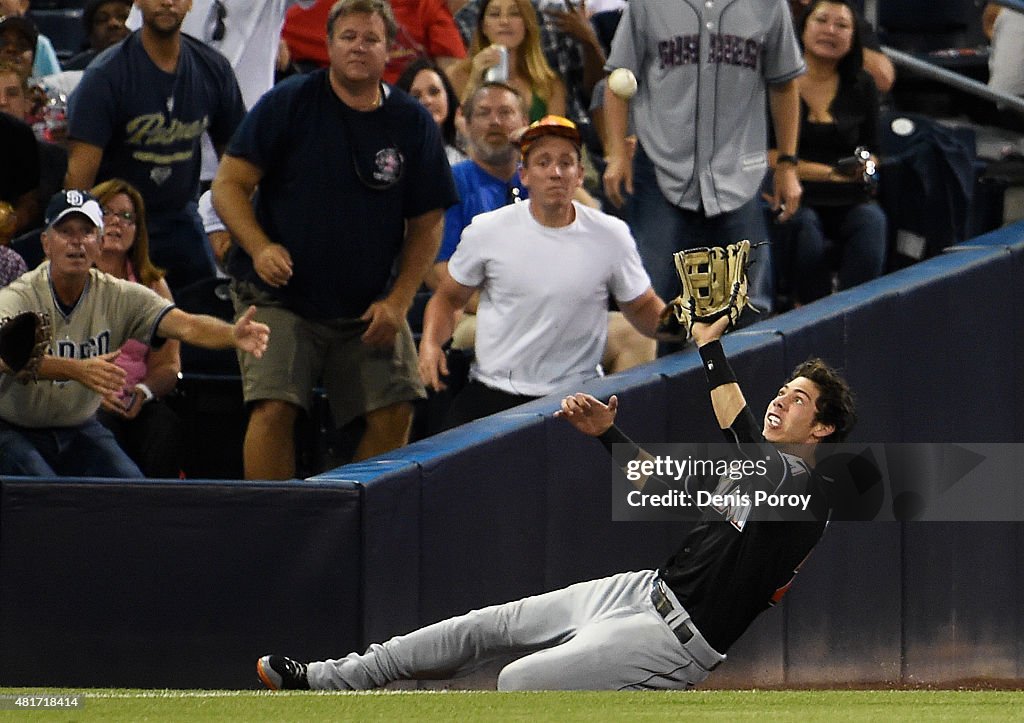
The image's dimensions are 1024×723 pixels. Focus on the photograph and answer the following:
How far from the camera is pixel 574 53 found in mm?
10828

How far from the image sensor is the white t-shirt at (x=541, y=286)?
763 centimetres

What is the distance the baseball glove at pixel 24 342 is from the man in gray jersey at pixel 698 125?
261cm

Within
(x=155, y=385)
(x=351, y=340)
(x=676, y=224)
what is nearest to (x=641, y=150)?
(x=676, y=224)

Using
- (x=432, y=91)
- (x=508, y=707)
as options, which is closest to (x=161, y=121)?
(x=432, y=91)

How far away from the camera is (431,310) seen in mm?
7691

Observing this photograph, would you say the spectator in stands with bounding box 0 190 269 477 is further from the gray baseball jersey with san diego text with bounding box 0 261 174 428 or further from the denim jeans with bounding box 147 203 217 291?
the denim jeans with bounding box 147 203 217 291

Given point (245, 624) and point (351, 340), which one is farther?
point (351, 340)

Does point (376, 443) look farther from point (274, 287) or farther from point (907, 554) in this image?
point (907, 554)

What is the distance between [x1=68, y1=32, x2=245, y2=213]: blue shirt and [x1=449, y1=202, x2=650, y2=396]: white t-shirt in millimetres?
1685

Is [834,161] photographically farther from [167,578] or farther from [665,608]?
[167,578]

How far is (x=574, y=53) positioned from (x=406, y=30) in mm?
979

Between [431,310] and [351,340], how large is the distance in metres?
0.34

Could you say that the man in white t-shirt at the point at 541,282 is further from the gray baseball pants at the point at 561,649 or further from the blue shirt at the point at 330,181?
the gray baseball pants at the point at 561,649

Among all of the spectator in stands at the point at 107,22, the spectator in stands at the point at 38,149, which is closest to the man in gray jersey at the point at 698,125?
the spectator in stands at the point at 38,149
